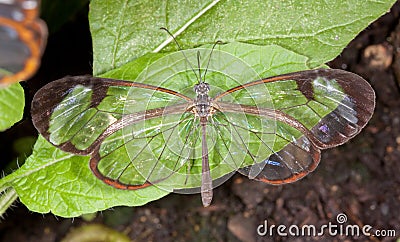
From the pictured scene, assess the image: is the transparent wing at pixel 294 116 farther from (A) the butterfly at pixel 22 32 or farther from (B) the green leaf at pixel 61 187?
(A) the butterfly at pixel 22 32

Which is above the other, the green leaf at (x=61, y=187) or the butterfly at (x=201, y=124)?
the butterfly at (x=201, y=124)

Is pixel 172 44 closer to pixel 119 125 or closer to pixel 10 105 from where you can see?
pixel 119 125

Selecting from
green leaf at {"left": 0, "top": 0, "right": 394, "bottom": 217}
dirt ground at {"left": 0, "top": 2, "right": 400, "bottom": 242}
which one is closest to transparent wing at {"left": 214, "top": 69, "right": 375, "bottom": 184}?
green leaf at {"left": 0, "top": 0, "right": 394, "bottom": 217}

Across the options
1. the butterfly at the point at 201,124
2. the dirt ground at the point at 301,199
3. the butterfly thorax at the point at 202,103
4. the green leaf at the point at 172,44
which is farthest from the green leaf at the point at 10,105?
the dirt ground at the point at 301,199

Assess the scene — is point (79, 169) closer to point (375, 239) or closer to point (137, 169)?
point (137, 169)

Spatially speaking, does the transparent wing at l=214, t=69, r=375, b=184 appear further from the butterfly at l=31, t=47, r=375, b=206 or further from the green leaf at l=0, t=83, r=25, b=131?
the green leaf at l=0, t=83, r=25, b=131

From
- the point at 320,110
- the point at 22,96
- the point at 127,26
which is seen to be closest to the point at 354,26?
the point at 320,110

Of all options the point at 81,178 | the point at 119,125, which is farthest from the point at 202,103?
the point at 81,178
